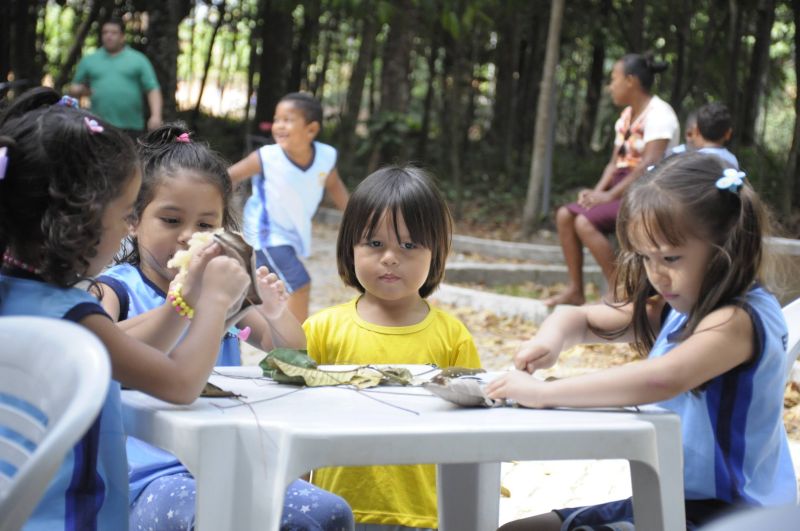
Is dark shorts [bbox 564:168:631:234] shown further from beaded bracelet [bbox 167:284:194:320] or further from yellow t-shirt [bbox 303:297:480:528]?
beaded bracelet [bbox 167:284:194:320]

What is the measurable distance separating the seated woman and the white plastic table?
5.47m

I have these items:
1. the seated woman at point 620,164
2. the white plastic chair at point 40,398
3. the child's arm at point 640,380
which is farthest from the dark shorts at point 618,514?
the seated woman at point 620,164

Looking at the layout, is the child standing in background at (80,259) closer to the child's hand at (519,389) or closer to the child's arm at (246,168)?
the child's hand at (519,389)

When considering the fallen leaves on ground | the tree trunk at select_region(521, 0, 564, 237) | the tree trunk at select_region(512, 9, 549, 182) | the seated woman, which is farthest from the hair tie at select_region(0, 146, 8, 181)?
the tree trunk at select_region(512, 9, 549, 182)

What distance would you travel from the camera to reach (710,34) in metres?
14.6

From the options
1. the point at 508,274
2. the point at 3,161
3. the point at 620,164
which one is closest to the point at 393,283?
the point at 3,161

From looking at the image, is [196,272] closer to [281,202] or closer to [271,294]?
[271,294]

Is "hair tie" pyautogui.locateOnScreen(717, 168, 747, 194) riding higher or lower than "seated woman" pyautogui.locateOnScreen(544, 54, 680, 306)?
higher

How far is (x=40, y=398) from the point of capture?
62.1 inches

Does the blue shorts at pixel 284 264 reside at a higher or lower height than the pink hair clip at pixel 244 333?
lower

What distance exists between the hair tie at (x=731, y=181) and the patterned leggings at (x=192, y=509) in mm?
1018

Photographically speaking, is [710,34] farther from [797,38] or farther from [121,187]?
[121,187]

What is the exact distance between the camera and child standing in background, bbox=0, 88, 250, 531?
6.38 feet

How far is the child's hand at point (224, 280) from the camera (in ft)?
Result: 7.04
